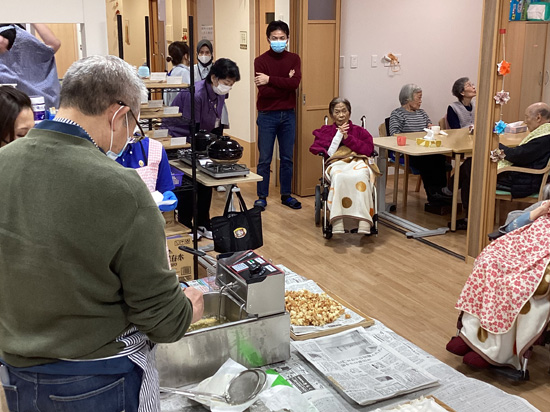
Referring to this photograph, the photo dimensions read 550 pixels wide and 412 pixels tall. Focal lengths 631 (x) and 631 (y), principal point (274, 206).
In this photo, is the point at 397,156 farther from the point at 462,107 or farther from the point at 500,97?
the point at 500,97

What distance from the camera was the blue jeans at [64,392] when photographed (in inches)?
56.4

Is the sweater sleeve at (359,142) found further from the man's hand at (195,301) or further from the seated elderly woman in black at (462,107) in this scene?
the man's hand at (195,301)

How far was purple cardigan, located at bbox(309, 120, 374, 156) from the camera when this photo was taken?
5.34 m

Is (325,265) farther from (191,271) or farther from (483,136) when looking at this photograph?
(483,136)

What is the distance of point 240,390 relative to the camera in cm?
220

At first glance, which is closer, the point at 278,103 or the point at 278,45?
the point at 278,45

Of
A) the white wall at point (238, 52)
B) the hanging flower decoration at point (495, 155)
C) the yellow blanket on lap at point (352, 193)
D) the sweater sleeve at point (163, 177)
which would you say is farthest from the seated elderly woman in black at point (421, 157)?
the sweater sleeve at point (163, 177)

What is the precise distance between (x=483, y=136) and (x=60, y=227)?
12.0 ft

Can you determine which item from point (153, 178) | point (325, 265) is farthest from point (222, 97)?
point (153, 178)

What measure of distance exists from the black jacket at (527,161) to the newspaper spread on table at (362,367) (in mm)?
2374

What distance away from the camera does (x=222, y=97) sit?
18.2ft

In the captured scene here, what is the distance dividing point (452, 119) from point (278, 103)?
1.77 metres

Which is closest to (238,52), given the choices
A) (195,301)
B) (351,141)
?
(351,141)

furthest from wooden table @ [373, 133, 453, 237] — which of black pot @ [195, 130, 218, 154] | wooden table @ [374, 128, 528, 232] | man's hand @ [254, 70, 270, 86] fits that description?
black pot @ [195, 130, 218, 154]
